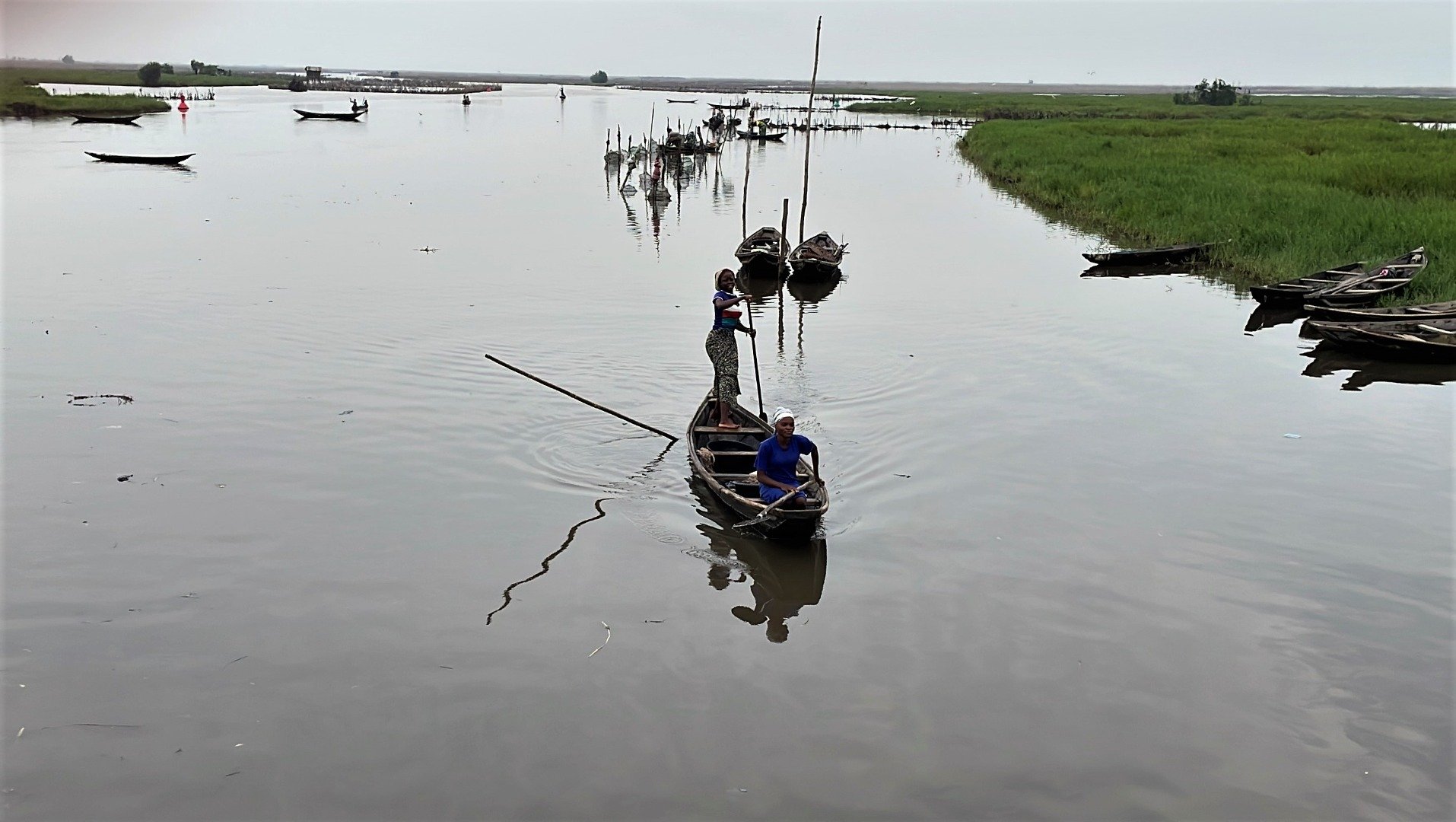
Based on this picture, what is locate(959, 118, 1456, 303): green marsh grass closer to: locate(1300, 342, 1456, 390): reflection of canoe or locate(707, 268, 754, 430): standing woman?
locate(1300, 342, 1456, 390): reflection of canoe

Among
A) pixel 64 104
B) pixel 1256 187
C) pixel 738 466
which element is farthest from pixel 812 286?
pixel 64 104


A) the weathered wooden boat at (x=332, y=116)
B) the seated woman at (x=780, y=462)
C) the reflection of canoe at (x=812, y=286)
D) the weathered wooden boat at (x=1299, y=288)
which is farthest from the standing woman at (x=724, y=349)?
the weathered wooden boat at (x=332, y=116)

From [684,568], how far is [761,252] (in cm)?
1168

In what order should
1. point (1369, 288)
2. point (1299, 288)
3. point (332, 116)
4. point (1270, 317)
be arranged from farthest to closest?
point (332, 116) → point (1270, 317) → point (1299, 288) → point (1369, 288)

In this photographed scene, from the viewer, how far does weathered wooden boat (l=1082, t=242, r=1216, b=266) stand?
19.2 meters

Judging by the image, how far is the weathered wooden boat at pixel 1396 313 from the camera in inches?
533

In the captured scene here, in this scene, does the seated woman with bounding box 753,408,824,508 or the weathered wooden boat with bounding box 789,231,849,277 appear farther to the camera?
the weathered wooden boat with bounding box 789,231,849,277

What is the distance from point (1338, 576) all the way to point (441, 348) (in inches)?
374

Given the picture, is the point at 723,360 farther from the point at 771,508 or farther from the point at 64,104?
the point at 64,104

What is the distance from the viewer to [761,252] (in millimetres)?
18734

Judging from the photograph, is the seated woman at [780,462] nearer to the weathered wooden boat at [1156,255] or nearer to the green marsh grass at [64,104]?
the weathered wooden boat at [1156,255]

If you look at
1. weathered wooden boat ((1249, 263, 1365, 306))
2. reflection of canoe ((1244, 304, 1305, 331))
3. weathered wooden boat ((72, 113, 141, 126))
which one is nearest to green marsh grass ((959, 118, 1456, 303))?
weathered wooden boat ((1249, 263, 1365, 306))

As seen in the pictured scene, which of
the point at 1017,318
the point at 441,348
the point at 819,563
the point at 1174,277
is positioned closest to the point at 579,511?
the point at 819,563

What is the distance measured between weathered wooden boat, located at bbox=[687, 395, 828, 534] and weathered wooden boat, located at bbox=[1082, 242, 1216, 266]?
1143 cm
